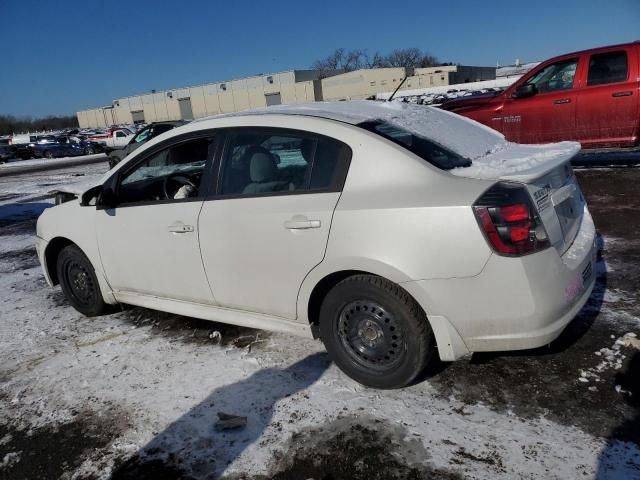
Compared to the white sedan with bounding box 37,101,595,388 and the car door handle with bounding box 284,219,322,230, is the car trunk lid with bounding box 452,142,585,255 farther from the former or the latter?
the car door handle with bounding box 284,219,322,230

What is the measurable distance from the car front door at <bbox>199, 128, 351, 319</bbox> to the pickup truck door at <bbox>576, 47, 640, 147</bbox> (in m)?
6.95

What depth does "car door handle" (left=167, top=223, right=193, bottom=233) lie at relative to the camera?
342 cm

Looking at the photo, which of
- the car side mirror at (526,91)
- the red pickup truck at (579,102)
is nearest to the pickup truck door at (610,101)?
the red pickup truck at (579,102)

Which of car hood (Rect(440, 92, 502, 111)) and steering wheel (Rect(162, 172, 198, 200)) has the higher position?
car hood (Rect(440, 92, 502, 111))

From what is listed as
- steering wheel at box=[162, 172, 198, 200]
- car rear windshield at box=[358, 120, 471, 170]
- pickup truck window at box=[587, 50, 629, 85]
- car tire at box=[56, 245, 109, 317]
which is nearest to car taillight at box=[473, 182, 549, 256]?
car rear windshield at box=[358, 120, 471, 170]

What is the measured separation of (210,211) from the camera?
3.31 m

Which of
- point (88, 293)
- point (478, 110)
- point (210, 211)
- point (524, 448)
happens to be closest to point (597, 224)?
point (478, 110)

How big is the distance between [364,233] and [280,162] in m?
0.87

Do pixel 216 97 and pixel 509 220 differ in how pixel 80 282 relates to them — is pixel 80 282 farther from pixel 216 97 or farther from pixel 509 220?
pixel 216 97

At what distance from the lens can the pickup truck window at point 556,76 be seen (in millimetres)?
8359

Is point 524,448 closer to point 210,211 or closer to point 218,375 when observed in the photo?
point 218,375

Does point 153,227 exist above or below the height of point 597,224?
above

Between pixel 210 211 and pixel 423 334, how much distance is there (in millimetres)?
1585

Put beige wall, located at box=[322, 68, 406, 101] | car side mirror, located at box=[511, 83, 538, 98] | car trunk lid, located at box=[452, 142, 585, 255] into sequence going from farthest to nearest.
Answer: beige wall, located at box=[322, 68, 406, 101] → car side mirror, located at box=[511, 83, 538, 98] → car trunk lid, located at box=[452, 142, 585, 255]
